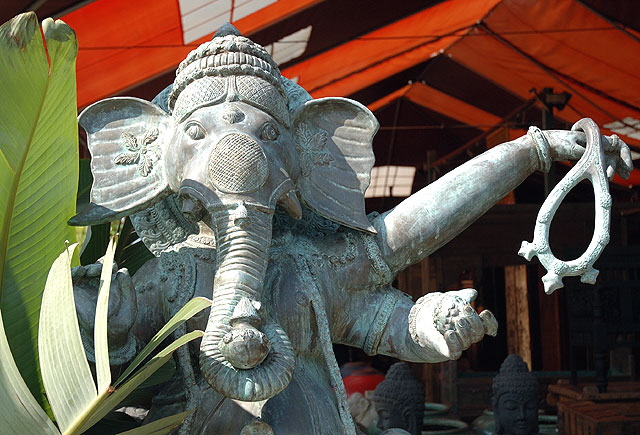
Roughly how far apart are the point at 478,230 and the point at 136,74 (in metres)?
2.11

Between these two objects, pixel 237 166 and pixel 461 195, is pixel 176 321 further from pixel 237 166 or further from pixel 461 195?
pixel 461 195

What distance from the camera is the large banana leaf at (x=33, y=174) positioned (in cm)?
158

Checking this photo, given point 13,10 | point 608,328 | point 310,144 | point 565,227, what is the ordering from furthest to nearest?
1. point 565,227
2. point 608,328
3. point 13,10
4. point 310,144

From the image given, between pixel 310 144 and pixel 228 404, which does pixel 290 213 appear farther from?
pixel 228 404

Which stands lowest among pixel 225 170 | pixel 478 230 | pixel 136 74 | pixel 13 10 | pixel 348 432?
pixel 478 230

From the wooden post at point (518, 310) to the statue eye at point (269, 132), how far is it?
563 centimetres

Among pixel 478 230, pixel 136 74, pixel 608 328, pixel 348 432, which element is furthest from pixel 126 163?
pixel 478 230

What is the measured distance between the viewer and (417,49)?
5953 millimetres

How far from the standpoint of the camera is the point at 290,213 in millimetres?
1703

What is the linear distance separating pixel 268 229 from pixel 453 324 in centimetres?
33

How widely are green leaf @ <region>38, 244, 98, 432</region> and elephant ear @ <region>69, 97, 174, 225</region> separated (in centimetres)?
27

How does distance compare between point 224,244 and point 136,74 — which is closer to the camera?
point 224,244

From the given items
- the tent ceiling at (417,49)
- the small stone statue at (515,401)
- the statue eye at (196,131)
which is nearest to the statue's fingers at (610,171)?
the statue eye at (196,131)

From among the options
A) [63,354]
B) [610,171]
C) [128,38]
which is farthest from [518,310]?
[63,354]
